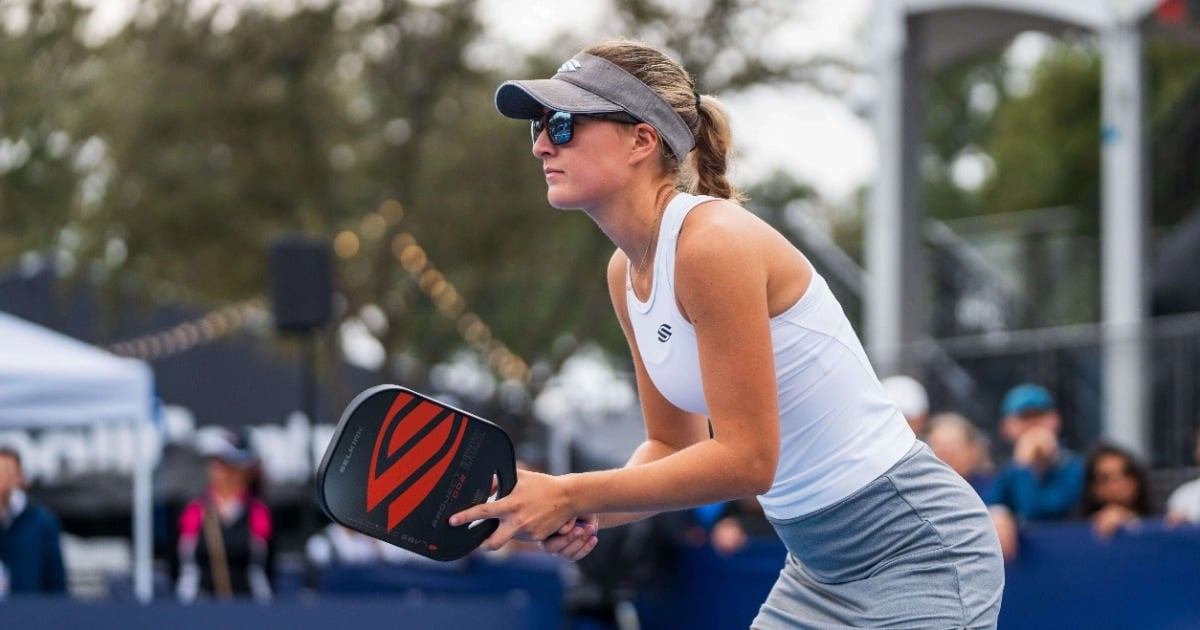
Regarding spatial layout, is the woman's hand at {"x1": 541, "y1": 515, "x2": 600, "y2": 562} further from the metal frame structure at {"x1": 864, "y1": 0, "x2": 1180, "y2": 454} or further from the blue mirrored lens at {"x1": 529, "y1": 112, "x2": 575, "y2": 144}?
the metal frame structure at {"x1": 864, "y1": 0, "x2": 1180, "y2": 454}

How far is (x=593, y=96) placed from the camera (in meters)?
2.86

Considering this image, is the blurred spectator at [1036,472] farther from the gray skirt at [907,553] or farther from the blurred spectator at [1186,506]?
the gray skirt at [907,553]

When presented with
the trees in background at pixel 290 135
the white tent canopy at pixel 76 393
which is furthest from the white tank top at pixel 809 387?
the trees in background at pixel 290 135

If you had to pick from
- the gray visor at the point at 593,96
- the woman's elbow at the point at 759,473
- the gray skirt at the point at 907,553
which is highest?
the gray visor at the point at 593,96

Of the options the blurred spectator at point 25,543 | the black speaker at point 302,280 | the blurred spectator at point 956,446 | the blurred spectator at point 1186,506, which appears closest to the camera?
the blurred spectator at point 1186,506

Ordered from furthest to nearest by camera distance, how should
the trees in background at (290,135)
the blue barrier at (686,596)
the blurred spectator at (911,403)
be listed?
the trees in background at (290,135), the blurred spectator at (911,403), the blue barrier at (686,596)

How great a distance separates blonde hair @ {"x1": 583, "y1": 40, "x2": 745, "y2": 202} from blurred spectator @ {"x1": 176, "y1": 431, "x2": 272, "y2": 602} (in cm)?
682

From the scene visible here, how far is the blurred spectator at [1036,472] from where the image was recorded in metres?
7.68

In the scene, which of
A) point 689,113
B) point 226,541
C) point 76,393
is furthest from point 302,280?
point 689,113

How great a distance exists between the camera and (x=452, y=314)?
66.8ft

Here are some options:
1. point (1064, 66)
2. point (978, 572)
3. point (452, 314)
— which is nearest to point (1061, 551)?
point (978, 572)

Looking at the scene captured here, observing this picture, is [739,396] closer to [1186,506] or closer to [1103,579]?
[1103,579]

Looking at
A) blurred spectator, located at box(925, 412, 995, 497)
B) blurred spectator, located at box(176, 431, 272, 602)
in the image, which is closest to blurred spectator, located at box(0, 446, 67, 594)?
blurred spectator, located at box(176, 431, 272, 602)

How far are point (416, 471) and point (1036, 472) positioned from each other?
5.62 metres
